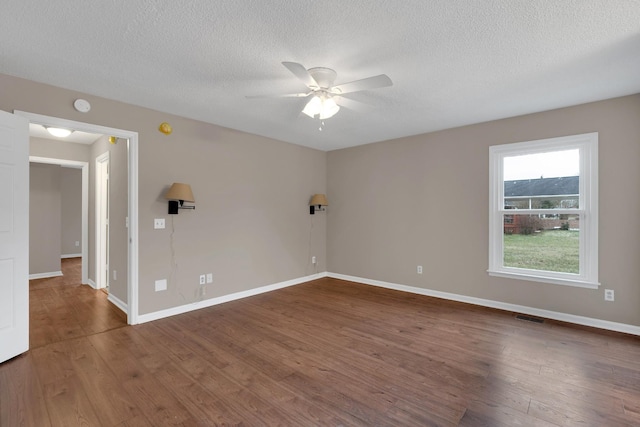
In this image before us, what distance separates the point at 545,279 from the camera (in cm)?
357

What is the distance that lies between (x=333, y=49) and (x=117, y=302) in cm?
422

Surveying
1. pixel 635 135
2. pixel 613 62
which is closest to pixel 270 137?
pixel 613 62

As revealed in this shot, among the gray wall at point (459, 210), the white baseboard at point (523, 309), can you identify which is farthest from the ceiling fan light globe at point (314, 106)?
the white baseboard at point (523, 309)

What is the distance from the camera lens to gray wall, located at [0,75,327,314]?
3.28m

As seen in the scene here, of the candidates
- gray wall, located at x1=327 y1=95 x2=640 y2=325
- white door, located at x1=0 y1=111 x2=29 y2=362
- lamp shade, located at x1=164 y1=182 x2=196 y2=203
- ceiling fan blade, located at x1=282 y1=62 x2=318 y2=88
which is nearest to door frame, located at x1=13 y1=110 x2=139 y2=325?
lamp shade, located at x1=164 y1=182 x2=196 y2=203

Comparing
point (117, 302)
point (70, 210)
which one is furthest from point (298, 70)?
point (70, 210)

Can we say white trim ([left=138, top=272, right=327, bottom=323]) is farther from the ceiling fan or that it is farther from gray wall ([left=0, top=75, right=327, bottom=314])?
the ceiling fan

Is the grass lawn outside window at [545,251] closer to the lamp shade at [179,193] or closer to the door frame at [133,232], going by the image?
the lamp shade at [179,193]

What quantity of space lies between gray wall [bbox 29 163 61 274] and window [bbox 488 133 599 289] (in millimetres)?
7737

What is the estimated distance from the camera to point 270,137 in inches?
190

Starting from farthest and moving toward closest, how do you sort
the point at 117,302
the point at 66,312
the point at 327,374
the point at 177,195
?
the point at 117,302 → the point at 66,312 → the point at 177,195 → the point at 327,374

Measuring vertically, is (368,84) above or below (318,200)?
above

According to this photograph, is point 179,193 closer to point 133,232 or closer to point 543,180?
point 133,232

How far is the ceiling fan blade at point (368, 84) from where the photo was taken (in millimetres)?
2165
